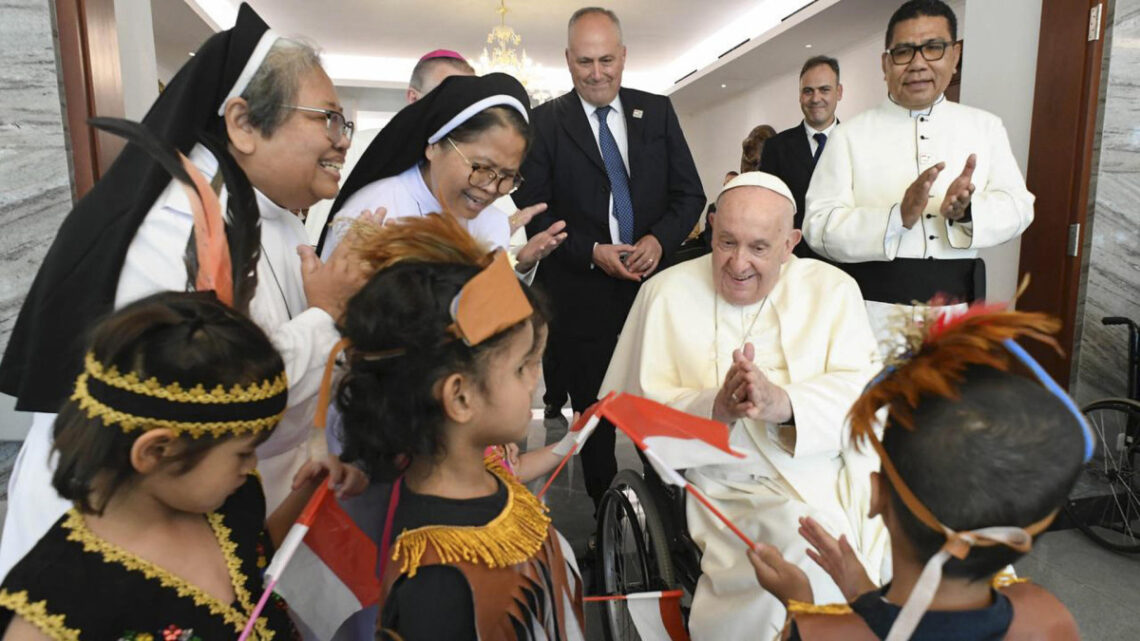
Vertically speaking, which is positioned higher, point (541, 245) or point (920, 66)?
point (920, 66)

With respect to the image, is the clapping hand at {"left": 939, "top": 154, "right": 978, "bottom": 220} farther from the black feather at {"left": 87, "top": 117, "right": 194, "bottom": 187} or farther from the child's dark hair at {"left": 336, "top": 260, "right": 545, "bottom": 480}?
the black feather at {"left": 87, "top": 117, "right": 194, "bottom": 187}

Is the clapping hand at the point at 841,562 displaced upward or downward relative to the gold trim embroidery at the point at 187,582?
downward

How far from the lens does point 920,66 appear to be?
3121mm

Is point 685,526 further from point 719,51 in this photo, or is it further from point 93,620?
point 719,51

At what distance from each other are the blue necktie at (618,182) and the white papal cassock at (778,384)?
948mm

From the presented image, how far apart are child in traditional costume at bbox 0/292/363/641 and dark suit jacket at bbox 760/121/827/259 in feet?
12.6

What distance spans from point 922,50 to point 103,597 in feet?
10.9

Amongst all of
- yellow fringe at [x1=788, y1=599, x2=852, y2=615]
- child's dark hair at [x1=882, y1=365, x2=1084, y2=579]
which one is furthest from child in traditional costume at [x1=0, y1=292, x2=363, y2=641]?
child's dark hair at [x1=882, y1=365, x2=1084, y2=579]

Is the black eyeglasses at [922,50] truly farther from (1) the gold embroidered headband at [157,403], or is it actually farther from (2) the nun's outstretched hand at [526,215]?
(1) the gold embroidered headband at [157,403]

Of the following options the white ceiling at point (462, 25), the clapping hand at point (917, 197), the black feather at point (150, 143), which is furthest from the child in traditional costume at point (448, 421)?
the white ceiling at point (462, 25)

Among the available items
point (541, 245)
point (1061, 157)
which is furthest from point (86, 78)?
point (1061, 157)

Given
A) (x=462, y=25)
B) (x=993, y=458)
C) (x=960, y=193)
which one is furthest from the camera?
(x=462, y=25)

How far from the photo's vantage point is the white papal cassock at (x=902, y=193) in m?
3.03

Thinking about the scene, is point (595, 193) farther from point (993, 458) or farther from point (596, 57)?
point (993, 458)
